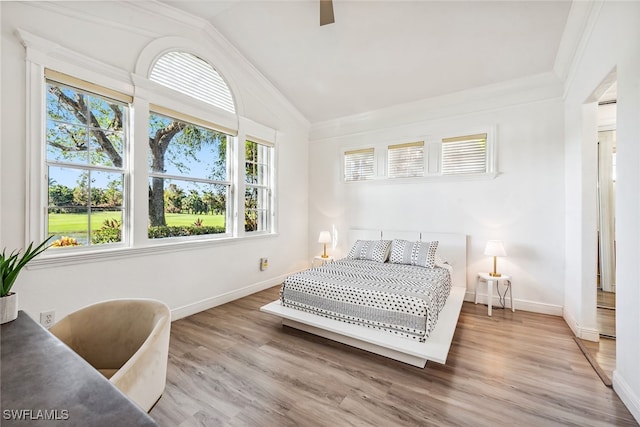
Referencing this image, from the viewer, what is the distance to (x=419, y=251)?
373 centimetres

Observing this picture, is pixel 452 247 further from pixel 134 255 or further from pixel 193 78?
pixel 193 78

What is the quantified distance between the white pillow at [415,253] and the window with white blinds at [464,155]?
1.15m

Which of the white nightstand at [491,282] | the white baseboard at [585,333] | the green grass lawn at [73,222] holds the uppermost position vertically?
the green grass lawn at [73,222]

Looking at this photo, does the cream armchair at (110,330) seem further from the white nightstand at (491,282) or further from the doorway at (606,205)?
the doorway at (606,205)

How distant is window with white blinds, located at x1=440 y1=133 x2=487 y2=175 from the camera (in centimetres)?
389

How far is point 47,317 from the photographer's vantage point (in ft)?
7.63

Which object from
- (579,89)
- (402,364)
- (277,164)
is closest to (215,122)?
(277,164)

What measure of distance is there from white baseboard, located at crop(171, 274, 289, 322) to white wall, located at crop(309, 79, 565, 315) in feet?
6.15

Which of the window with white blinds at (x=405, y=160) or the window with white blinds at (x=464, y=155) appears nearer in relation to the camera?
the window with white blinds at (x=464, y=155)

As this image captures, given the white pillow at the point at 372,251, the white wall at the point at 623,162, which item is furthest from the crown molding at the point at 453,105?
the white pillow at the point at 372,251

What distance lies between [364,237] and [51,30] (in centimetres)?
435

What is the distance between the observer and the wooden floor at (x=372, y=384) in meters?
1.73

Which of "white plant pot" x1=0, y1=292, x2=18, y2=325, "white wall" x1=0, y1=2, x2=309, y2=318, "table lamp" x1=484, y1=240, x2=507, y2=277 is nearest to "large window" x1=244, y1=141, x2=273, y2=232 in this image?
"white wall" x1=0, y1=2, x2=309, y2=318

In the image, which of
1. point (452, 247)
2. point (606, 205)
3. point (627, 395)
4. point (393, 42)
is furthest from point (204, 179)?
point (606, 205)
